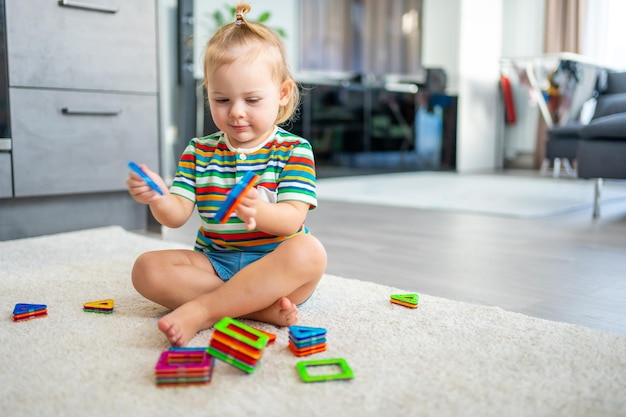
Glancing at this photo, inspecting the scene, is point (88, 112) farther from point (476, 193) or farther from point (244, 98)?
point (476, 193)

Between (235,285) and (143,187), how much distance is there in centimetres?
22

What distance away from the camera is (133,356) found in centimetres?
89

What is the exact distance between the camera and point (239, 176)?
42.3 inches

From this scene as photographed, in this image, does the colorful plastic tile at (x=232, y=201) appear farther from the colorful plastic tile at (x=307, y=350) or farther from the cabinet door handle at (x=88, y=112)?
the cabinet door handle at (x=88, y=112)

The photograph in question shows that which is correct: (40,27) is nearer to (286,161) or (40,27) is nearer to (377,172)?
(286,161)

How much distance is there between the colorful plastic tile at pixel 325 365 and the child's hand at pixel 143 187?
35cm

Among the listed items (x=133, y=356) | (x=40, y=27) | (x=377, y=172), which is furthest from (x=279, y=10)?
(x=133, y=356)

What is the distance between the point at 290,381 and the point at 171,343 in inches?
8.8

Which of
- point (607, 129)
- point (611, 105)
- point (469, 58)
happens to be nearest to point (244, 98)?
point (607, 129)

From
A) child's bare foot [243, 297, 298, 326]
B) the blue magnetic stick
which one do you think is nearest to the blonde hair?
the blue magnetic stick

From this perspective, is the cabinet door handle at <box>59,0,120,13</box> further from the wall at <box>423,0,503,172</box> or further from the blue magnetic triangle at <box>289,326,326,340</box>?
the wall at <box>423,0,503,172</box>

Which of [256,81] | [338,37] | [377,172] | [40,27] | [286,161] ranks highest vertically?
[338,37]

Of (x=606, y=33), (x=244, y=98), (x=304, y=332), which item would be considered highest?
(x=606, y=33)

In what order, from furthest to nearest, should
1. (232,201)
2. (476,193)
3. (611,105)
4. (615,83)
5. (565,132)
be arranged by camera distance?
→ (565,132)
(476,193)
(615,83)
(611,105)
(232,201)
